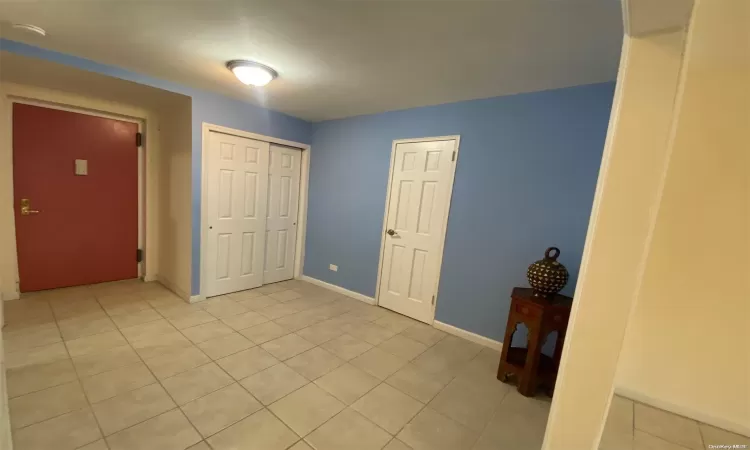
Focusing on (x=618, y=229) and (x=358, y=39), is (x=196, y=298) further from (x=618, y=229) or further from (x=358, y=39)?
(x=618, y=229)

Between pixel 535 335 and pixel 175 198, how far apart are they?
3.88 metres

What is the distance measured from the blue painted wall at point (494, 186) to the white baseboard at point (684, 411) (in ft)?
2.75

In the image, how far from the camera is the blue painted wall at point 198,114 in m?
2.41

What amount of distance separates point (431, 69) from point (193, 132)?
248 cm

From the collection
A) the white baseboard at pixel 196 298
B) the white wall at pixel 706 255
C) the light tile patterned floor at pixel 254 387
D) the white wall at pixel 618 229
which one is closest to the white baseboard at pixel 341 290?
the light tile patterned floor at pixel 254 387

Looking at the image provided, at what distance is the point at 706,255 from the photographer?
79.0 inches

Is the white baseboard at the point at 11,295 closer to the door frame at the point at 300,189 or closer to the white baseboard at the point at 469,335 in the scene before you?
the door frame at the point at 300,189

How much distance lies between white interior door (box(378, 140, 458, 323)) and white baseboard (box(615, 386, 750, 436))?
1665 mm

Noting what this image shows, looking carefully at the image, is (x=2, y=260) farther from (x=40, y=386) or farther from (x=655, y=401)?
(x=655, y=401)

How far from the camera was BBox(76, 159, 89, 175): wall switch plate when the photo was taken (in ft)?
10.6

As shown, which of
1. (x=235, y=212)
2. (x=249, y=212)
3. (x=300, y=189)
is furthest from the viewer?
(x=300, y=189)

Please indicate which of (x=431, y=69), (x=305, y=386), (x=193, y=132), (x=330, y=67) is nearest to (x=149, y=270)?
(x=193, y=132)

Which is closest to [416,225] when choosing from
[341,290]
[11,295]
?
[341,290]

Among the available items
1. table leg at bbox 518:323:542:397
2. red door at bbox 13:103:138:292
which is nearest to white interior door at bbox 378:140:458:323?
table leg at bbox 518:323:542:397
